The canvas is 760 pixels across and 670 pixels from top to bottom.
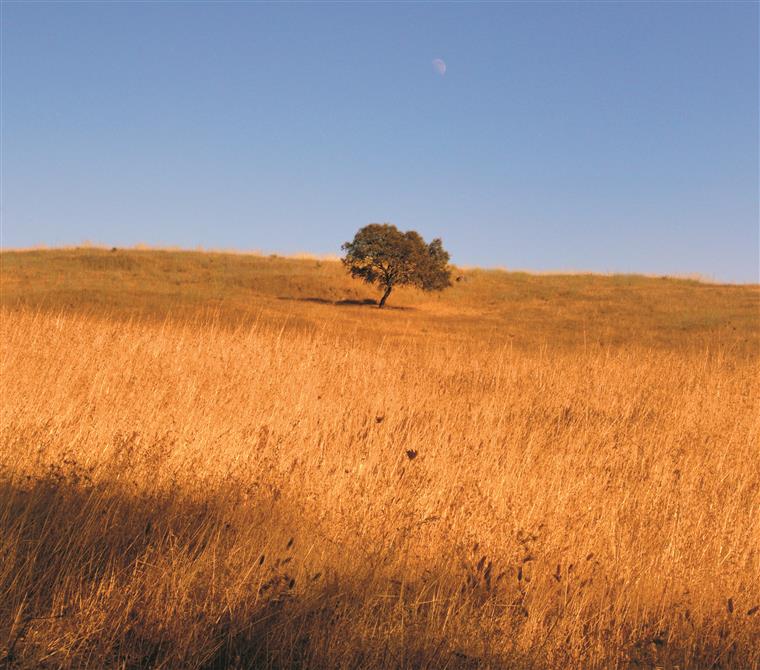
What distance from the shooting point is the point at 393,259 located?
3534 cm

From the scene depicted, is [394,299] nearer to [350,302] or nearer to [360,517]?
[350,302]

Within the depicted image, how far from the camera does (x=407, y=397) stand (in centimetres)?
890

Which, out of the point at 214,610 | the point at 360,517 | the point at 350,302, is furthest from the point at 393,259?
the point at 214,610

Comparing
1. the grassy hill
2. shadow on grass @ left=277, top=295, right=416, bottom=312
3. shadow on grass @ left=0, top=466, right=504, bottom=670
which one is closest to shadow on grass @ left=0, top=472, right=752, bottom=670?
shadow on grass @ left=0, top=466, right=504, bottom=670

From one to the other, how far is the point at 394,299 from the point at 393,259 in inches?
188

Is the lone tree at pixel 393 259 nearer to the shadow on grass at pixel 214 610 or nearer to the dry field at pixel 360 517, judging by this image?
the dry field at pixel 360 517

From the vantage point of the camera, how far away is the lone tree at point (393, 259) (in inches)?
1387

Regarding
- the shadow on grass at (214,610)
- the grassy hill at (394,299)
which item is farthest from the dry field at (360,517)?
the grassy hill at (394,299)

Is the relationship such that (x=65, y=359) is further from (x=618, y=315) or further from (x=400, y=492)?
(x=618, y=315)

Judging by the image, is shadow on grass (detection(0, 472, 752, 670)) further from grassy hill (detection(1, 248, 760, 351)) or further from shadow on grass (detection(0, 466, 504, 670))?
grassy hill (detection(1, 248, 760, 351))

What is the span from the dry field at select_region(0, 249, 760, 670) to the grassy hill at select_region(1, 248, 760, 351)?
41.5 feet

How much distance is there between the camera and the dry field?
120 inches

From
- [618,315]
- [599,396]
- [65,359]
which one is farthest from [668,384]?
[618,315]

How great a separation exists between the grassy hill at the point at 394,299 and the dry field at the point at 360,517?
12648mm
